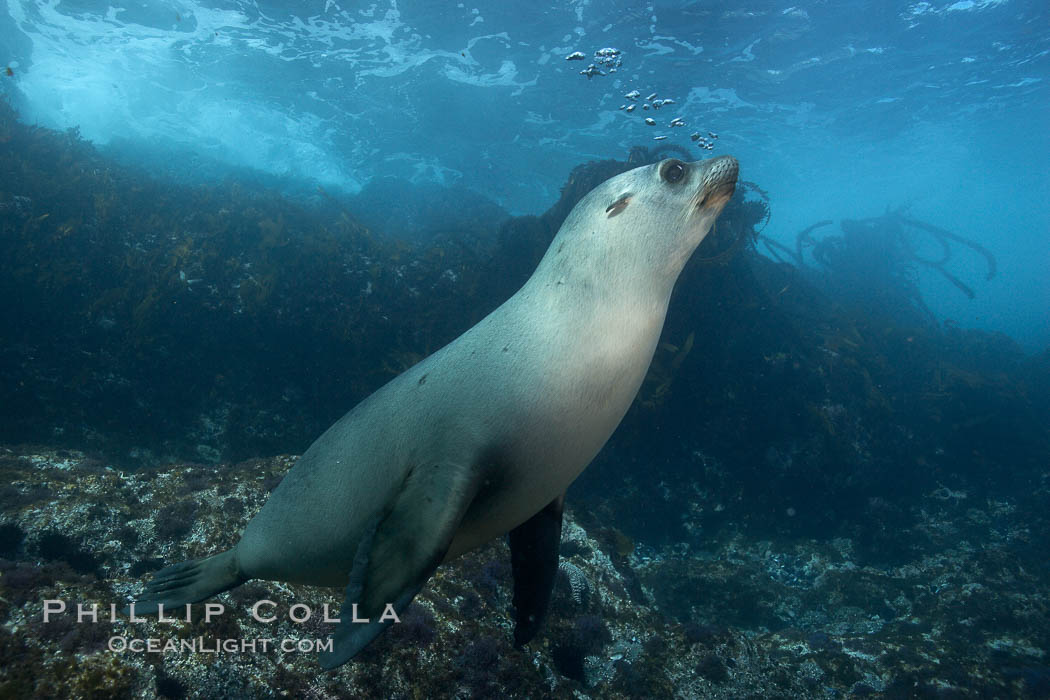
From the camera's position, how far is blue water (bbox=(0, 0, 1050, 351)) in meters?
12.1

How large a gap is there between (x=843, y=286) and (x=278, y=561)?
16.0 meters

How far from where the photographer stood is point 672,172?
1922mm

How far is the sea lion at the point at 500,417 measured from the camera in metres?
1.56

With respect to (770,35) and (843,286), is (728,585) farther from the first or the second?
(770,35)

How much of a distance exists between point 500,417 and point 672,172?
4.17ft

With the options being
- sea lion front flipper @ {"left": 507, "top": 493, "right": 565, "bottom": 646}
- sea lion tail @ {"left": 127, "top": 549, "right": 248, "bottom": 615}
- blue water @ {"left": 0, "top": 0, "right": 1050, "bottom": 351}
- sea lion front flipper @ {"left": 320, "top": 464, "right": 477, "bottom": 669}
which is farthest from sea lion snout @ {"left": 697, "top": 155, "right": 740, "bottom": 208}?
blue water @ {"left": 0, "top": 0, "right": 1050, "bottom": 351}

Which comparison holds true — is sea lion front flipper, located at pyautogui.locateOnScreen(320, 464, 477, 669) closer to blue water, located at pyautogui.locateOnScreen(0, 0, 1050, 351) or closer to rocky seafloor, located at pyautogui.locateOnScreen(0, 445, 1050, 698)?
rocky seafloor, located at pyautogui.locateOnScreen(0, 445, 1050, 698)

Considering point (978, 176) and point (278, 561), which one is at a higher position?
point (978, 176)

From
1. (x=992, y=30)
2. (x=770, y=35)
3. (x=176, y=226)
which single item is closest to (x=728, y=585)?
(x=176, y=226)

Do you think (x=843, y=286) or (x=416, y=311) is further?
(x=843, y=286)

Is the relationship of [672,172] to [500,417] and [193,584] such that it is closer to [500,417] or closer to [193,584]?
[500,417]

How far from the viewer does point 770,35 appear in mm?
12047

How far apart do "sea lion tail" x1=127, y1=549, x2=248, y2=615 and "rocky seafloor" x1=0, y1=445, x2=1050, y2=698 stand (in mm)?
212

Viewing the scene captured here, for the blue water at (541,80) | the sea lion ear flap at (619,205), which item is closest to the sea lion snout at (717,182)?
the sea lion ear flap at (619,205)
